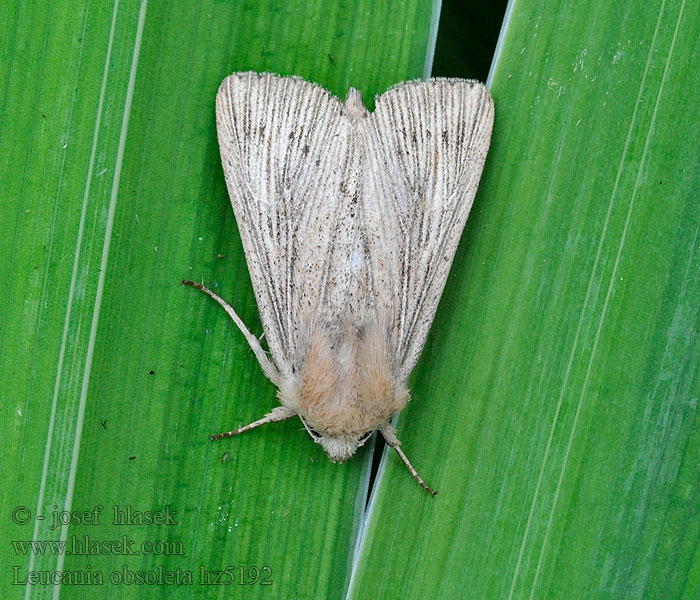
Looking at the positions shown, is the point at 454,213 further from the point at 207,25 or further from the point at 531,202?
the point at 207,25

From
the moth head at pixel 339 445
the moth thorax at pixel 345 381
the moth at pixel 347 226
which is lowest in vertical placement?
the moth head at pixel 339 445

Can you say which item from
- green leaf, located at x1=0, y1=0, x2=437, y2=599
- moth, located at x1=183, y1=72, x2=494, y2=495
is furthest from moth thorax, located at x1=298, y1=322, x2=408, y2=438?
green leaf, located at x1=0, y1=0, x2=437, y2=599

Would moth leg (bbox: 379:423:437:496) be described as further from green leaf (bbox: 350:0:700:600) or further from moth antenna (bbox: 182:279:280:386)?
moth antenna (bbox: 182:279:280:386)

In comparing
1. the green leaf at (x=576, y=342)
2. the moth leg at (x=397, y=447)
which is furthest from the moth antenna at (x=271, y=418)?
the green leaf at (x=576, y=342)

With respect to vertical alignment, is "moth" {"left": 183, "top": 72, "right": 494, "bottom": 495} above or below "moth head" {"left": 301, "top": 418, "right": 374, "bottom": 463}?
above

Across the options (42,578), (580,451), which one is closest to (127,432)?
(42,578)

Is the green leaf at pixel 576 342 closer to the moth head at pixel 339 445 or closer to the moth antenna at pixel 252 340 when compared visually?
the moth head at pixel 339 445
